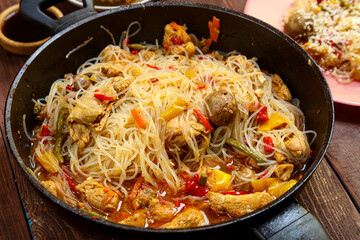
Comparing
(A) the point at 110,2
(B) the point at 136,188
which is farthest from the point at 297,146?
(A) the point at 110,2

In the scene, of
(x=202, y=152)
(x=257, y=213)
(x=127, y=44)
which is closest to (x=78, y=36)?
(x=127, y=44)

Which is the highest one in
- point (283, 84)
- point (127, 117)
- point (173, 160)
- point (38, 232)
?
point (283, 84)

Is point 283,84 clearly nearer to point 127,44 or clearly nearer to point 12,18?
point 127,44

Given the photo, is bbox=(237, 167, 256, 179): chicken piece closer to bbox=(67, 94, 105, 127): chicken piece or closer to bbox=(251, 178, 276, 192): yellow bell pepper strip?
bbox=(251, 178, 276, 192): yellow bell pepper strip

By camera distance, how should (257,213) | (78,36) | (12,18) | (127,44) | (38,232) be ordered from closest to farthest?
(257,213)
(38,232)
(78,36)
(127,44)
(12,18)

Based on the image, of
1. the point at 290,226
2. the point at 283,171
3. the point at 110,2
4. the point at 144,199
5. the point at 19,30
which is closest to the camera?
the point at 290,226

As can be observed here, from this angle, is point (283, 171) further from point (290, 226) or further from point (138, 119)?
point (138, 119)
